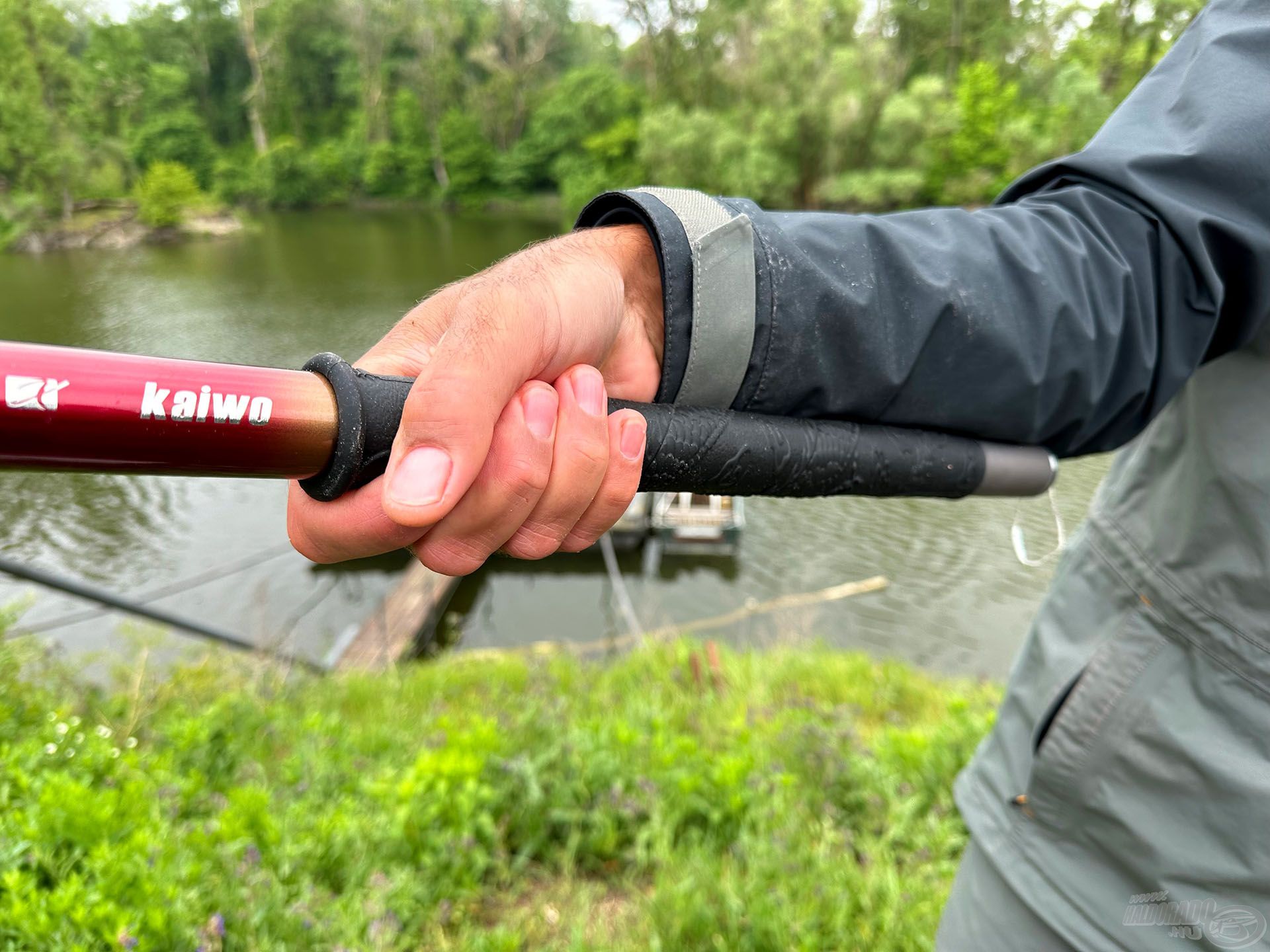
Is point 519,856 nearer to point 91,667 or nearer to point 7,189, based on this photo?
point 91,667

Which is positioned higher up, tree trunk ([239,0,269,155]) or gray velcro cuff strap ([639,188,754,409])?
gray velcro cuff strap ([639,188,754,409])

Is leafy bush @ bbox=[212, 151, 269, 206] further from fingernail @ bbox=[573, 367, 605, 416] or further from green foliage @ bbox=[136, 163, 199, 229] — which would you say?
fingernail @ bbox=[573, 367, 605, 416]

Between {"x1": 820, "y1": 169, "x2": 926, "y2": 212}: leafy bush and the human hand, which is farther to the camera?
{"x1": 820, "y1": 169, "x2": 926, "y2": 212}: leafy bush

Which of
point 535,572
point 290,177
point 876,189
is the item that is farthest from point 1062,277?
point 290,177

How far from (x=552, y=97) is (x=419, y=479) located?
60.1 m

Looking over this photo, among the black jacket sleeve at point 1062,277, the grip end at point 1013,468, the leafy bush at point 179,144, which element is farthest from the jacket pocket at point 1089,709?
the leafy bush at point 179,144

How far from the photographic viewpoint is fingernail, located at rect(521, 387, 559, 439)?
1044 mm

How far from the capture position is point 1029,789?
5.03 feet

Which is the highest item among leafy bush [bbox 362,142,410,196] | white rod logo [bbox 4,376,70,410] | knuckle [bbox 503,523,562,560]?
white rod logo [bbox 4,376,70,410]

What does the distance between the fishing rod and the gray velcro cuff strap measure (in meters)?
0.08

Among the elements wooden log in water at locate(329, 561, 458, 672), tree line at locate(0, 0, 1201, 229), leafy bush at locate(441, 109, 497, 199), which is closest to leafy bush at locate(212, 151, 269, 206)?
tree line at locate(0, 0, 1201, 229)

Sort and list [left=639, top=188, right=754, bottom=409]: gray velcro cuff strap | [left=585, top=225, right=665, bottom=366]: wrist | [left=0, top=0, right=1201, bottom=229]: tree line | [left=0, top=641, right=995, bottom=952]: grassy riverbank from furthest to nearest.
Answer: [left=0, top=0, right=1201, bottom=229]: tree line < [left=0, top=641, right=995, bottom=952]: grassy riverbank < [left=585, top=225, right=665, bottom=366]: wrist < [left=639, top=188, right=754, bottom=409]: gray velcro cuff strap

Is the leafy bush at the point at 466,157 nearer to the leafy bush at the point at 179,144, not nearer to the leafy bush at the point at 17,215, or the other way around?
the leafy bush at the point at 179,144

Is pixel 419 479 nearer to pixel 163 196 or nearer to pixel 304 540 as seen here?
pixel 304 540
